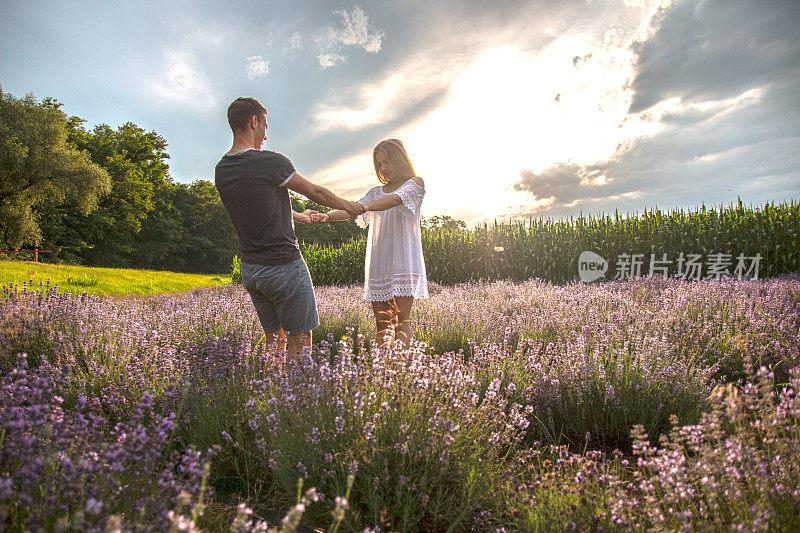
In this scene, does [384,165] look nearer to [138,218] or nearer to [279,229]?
[279,229]

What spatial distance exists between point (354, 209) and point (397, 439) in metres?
2.19

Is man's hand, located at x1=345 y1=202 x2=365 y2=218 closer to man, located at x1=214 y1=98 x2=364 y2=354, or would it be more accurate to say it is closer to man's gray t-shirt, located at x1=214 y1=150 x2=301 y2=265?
man, located at x1=214 y1=98 x2=364 y2=354

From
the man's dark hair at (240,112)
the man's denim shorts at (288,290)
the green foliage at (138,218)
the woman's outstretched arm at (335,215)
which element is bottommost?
the man's denim shorts at (288,290)

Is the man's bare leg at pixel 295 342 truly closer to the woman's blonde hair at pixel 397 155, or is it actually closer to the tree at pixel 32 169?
the woman's blonde hair at pixel 397 155

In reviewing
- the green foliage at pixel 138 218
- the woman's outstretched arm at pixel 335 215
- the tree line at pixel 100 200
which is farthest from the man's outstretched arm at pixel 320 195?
the green foliage at pixel 138 218

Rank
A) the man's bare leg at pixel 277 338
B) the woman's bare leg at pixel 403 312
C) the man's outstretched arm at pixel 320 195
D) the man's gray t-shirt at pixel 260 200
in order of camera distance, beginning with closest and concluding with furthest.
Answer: the man's gray t-shirt at pixel 260 200, the man's outstretched arm at pixel 320 195, the man's bare leg at pixel 277 338, the woman's bare leg at pixel 403 312

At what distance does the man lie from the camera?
3.16 metres

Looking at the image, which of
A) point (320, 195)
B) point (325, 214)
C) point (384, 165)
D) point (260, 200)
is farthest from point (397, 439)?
point (384, 165)

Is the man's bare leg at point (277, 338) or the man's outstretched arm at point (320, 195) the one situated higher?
the man's outstretched arm at point (320, 195)

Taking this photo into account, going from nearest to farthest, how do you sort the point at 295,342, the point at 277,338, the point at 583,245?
the point at 295,342 → the point at 277,338 → the point at 583,245

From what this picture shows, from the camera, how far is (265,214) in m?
3.20

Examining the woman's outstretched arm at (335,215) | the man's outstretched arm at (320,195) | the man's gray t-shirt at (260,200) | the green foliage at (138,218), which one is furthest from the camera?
the green foliage at (138,218)

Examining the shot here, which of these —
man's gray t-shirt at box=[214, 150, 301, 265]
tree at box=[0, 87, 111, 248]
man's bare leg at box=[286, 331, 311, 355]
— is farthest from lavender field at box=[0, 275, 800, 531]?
tree at box=[0, 87, 111, 248]

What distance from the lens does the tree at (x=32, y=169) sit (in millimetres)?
31812
